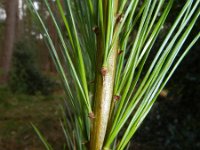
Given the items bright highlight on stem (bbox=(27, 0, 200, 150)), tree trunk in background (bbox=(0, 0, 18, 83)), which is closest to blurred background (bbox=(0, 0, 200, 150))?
tree trunk in background (bbox=(0, 0, 18, 83))

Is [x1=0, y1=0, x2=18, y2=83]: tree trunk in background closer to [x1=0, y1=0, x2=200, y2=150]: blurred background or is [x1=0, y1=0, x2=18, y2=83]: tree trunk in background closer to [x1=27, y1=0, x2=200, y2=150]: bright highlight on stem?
[x1=0, y1=0, x2=200, y2=150]: blurred background

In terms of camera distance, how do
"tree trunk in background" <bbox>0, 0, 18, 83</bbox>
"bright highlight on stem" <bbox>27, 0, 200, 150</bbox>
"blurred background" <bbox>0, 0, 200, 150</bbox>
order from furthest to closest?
"tree trunk in background" <bbox>0, 0, 18, 83</bbox>, "blurred background" <bbox>0, 0, 200, 150</bbox>, "bright highlight on stem" <bbox>27, 0, 200, 150</bbox>

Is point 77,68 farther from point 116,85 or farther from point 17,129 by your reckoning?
point 17,129

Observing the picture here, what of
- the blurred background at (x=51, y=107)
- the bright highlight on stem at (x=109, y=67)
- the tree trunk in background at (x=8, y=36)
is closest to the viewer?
the bright highlight on stem at (x=109, y=67)

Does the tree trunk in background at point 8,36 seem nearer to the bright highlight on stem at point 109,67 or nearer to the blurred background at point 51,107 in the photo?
the blurred background at point 51,107

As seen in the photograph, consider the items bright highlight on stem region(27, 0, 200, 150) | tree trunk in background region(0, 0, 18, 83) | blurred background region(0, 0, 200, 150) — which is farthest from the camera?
tree trunk in background region(0, 0, 18, 83)

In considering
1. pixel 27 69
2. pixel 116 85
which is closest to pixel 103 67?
pixel 116 85

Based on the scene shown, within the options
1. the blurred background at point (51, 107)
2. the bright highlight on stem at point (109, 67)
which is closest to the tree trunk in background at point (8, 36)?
the blurred background at point (51, 107)
